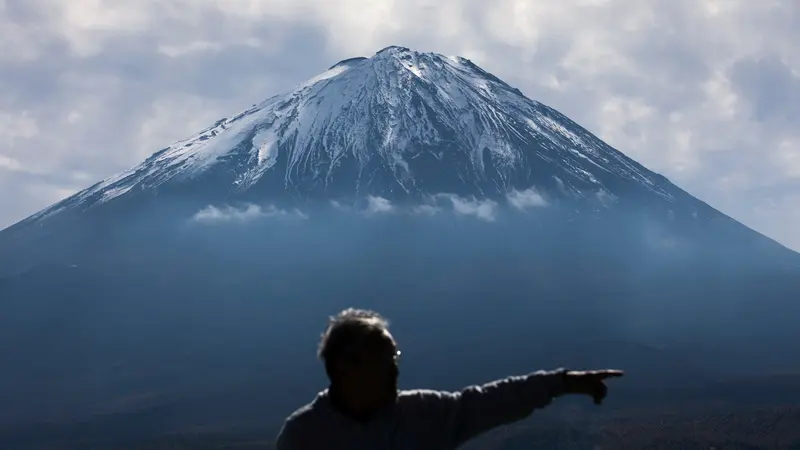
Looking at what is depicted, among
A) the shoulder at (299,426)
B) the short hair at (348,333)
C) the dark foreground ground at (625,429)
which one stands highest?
the dark foreground ground at (625,429)

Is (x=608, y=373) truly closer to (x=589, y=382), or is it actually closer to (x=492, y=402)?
(x=589, y=382)

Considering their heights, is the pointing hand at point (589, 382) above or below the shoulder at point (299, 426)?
above

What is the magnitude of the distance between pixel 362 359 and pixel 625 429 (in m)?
85.0

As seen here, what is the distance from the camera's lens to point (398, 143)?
165 metres

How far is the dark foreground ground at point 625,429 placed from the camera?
3100 inches

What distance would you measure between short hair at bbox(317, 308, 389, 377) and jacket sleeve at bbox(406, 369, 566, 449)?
257mm

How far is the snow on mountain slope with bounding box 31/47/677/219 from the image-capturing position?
520 feet

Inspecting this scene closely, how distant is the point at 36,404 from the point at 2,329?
3088 centimetres

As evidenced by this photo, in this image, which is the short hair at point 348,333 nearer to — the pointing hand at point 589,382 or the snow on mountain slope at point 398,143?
the pointing hand at point 589,382

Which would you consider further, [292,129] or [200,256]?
[292,129]

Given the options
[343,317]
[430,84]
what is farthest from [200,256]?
[343,317]

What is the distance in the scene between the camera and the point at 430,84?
560 feet

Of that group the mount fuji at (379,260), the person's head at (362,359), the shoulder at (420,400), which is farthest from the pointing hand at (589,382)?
the mount fuji at (379,260)

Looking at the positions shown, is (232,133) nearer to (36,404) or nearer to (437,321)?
(437,321)
